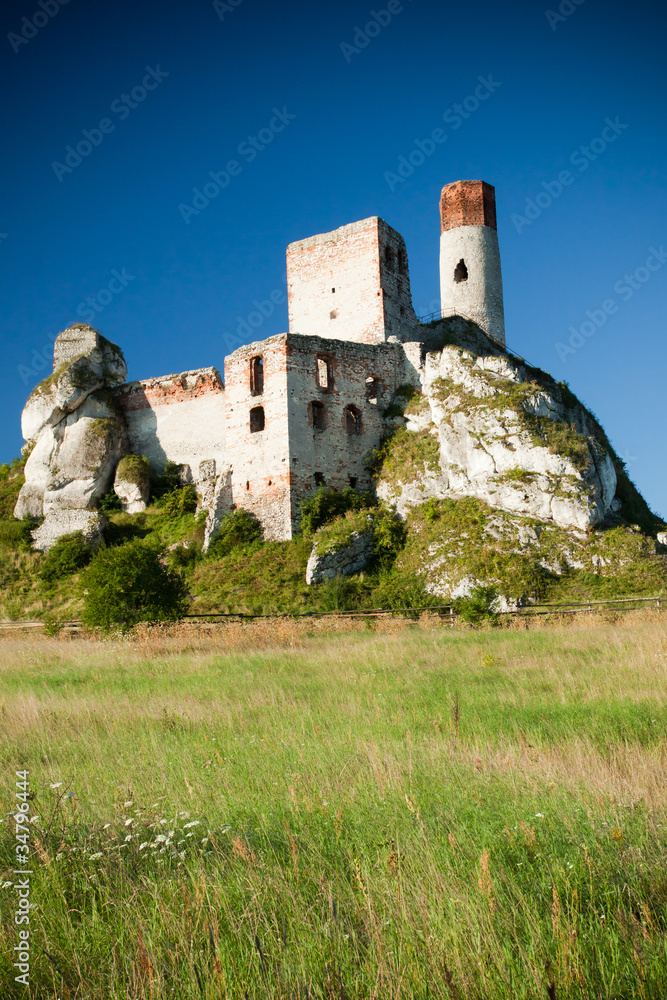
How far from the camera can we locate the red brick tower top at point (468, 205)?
37281 millimetres

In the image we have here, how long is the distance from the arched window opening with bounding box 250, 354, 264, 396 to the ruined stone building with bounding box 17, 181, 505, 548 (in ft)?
0.15

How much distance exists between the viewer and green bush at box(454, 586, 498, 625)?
680 inches

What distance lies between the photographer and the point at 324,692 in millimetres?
8336

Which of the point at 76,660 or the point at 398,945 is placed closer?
the point at 398,945

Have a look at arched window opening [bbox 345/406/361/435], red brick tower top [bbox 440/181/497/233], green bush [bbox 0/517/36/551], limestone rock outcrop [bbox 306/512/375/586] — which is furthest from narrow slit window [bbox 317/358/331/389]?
red brick tower top [bbox 440/181/497/233]

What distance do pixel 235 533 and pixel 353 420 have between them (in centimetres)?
714

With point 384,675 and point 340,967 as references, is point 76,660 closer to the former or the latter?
point 384,675

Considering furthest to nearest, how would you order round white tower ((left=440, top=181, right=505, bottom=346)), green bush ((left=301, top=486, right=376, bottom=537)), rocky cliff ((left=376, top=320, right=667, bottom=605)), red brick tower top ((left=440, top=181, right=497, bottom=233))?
red brick tower top ((left=440, top=181, right=497, bottom=233)), round white tower ((left=440, top=181, right=505, bottom=346)), green bush ((left=301, top=486, right=376, bottom=537)), rocky cliff ((left=376, top=320, right=667, bottom=605))

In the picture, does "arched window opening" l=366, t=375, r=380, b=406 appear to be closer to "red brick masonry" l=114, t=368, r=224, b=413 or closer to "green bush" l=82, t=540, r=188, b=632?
"red brick masonry" l=114, t=368, r=224, b=413

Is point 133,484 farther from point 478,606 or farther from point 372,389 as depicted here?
point 478,606

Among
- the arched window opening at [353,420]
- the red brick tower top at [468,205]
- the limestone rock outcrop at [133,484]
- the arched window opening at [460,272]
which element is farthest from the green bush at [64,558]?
the red brick tower top at [468,205]

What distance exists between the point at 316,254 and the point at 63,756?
28496mm

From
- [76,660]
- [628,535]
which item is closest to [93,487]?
[76,660]

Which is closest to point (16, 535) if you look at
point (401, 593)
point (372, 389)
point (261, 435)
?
point (261, 435)
